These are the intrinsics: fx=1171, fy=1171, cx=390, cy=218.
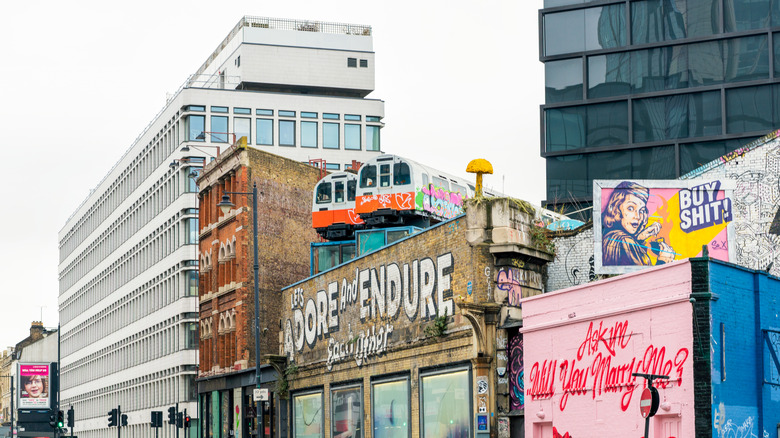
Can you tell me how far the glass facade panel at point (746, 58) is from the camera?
8181 cm

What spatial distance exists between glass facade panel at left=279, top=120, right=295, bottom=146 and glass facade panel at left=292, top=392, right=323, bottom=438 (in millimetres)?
44735

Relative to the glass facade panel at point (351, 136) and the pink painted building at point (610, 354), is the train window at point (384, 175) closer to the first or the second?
the pink painted building at point (610, 354)

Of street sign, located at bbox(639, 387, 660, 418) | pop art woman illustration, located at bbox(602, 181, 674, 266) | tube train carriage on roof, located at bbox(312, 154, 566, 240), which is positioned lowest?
street sign, located at bbox(639, 387, 660, 418)

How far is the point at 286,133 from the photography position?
302ft

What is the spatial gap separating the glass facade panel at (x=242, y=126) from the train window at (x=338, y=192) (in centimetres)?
3722

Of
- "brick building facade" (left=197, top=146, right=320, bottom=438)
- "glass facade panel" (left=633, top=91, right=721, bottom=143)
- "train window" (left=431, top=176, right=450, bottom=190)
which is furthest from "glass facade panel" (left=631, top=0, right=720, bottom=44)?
"train window" (left=431, top=176, right=450, bottom=190)

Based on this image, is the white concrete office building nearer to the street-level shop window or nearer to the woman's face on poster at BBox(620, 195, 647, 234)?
the street-level shop window

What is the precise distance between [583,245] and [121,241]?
7322 cm

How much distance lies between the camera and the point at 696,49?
83.5m

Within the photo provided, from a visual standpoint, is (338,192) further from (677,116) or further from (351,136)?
(351,136)

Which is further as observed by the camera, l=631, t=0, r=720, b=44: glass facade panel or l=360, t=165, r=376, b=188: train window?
l=631, t=0, r=720, b=44: glass facade panel

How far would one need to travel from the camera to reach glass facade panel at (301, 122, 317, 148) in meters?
92.2

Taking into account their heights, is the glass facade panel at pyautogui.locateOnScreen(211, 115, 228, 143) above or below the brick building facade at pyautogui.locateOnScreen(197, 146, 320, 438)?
above

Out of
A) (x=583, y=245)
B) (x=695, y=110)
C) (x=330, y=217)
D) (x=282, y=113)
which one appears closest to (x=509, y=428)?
(x=583, y=245)
